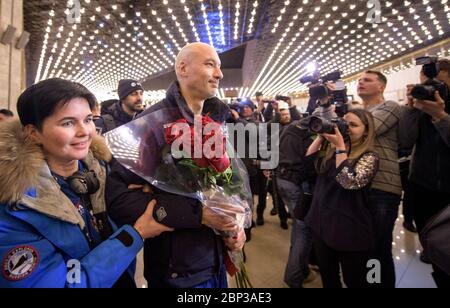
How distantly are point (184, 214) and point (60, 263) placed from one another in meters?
0.38

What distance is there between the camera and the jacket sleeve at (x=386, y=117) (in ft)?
5.85

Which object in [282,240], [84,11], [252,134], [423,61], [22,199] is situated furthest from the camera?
[84,11]

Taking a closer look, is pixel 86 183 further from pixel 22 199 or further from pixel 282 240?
pixel 282 240

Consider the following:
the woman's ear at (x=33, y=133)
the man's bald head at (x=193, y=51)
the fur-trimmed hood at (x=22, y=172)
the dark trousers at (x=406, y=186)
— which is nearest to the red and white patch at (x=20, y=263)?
the fur-trimmed hood at (x=22, y=172)

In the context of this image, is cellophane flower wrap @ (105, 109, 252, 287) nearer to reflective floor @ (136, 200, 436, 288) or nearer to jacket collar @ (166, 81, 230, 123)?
jacket collar @ (166, 81, 230, 123)

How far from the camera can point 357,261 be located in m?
1.45

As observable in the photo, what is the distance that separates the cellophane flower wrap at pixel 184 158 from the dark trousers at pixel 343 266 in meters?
0.91

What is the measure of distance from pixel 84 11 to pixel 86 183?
9.92 meters

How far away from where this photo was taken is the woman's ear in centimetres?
80

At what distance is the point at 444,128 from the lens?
1.64 meters

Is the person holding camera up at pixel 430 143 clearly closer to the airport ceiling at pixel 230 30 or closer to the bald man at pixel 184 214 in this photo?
the bald man at pixel 184 214

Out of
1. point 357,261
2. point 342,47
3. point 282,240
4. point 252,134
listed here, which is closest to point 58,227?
point 357,261

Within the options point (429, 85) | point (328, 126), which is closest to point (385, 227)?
point (328, 126)

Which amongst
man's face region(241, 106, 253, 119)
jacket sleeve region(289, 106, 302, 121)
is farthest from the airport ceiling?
jacket sleeve region(289, 106, 302, 121)
